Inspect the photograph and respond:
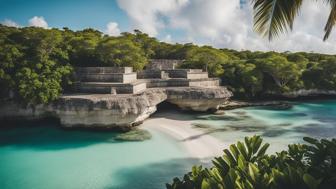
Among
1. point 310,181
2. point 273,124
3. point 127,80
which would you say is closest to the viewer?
point 310,181

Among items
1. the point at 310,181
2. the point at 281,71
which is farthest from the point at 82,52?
the point at 310,181

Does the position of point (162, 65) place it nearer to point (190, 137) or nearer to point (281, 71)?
point (281, 71)

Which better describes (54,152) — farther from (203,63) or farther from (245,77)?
(245,77)

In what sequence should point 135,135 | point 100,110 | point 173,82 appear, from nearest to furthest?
1. point 100,110
2. point 135,135
3. point 173,82

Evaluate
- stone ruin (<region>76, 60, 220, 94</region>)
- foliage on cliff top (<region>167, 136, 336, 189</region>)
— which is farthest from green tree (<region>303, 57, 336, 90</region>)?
foliage on cliff top (<region>167, 136, 336, 189</region>)

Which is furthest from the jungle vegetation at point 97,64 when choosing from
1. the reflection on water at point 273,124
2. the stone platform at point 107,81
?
the reflection on water at point 273,124

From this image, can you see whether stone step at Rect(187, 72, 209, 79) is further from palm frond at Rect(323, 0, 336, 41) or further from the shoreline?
palm frond at Rect(323, 0, 336, 41)

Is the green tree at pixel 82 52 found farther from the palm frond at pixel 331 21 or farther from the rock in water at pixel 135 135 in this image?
the palm frond at pixel 331 21
